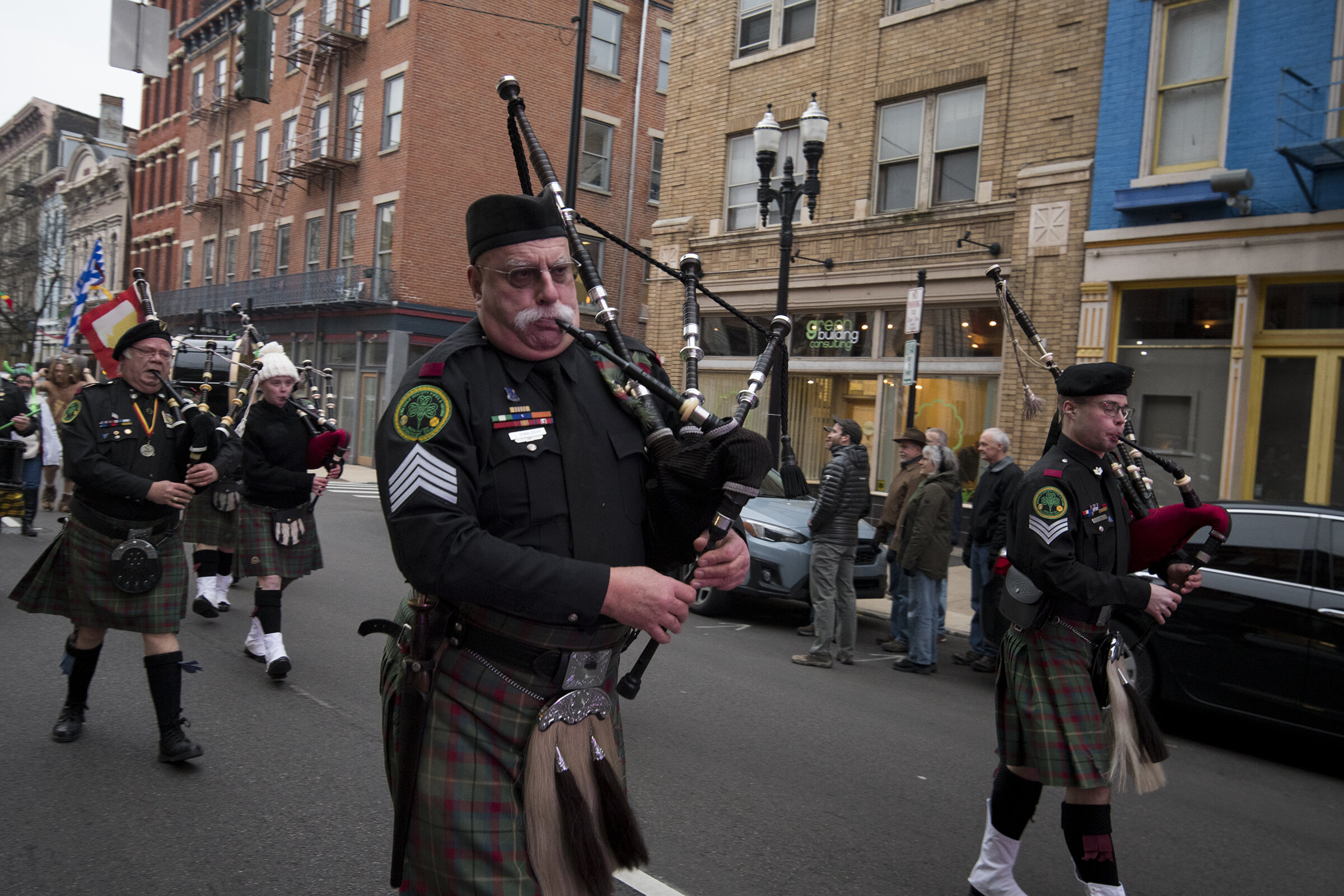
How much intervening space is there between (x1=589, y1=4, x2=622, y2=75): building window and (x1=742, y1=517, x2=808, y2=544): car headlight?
71.2 ft

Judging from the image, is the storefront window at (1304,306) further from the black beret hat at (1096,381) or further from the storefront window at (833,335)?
the black beret hat at (1096,381)

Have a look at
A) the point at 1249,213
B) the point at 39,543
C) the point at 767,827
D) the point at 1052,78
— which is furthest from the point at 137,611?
the point at 1052,78

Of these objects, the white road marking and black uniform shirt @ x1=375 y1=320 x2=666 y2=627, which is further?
the white road marking

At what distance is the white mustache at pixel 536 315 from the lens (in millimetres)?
2238

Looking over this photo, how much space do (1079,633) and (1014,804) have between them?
665mm

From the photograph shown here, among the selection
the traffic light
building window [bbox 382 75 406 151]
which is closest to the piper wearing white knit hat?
the traffic light

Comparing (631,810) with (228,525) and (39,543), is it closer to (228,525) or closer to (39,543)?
(228,525)

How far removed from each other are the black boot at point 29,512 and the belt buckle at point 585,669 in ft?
37.7

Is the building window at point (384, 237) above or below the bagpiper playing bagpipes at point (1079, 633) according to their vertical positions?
above

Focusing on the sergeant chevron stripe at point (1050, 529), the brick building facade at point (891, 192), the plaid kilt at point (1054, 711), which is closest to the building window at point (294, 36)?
the brick building facade at point (891, 192)

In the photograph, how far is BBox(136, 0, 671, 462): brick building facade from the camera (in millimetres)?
25938

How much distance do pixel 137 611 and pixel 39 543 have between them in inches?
307

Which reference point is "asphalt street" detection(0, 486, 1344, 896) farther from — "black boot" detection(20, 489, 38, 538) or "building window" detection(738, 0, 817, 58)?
"building window" detection(738, 0, 817, 58)

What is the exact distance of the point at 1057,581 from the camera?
3363 mm
